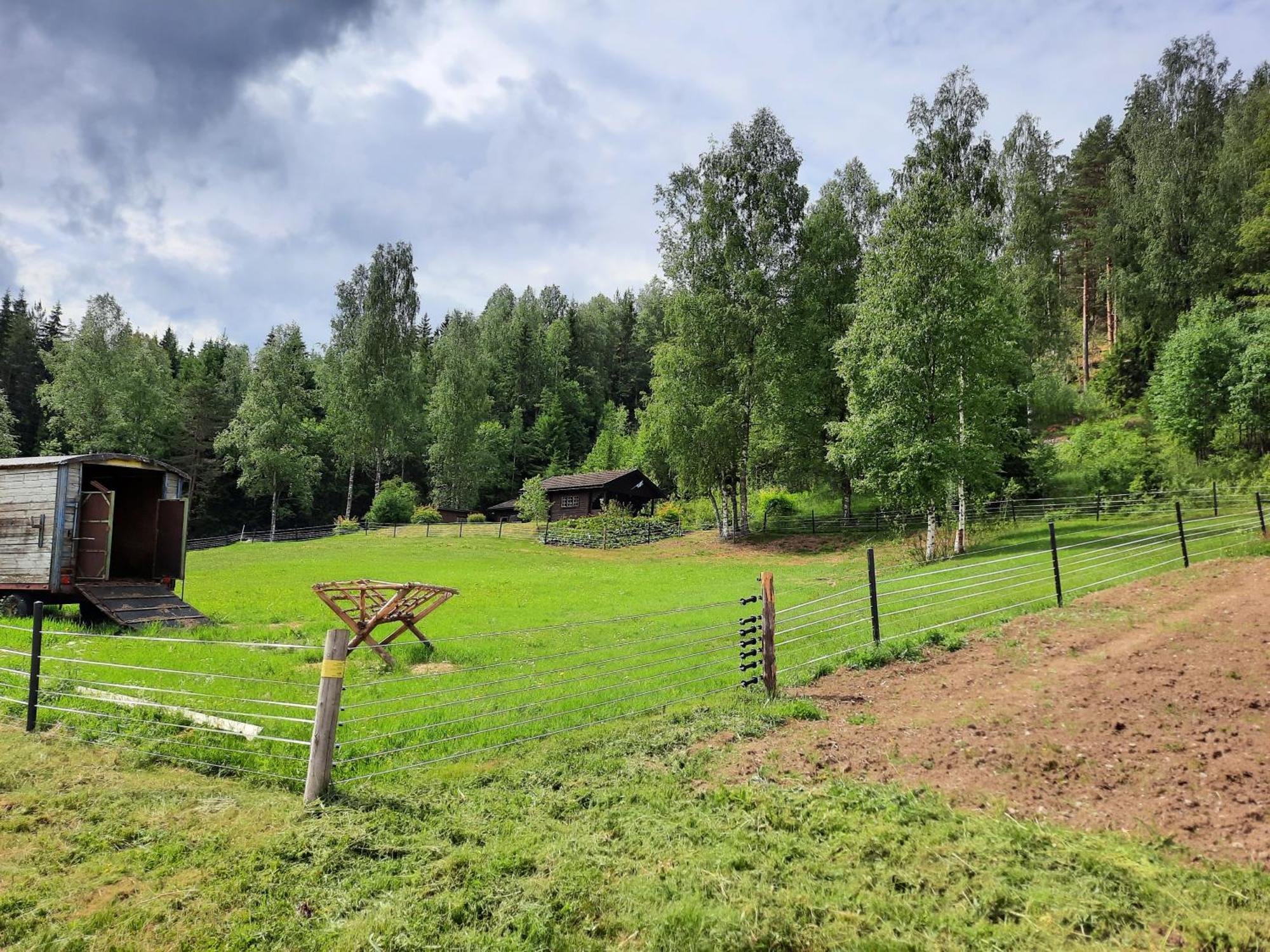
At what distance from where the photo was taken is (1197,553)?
16141 millimetres

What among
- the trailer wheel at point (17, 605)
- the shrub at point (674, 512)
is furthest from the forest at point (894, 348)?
the trailer wheel at point (17, 605)

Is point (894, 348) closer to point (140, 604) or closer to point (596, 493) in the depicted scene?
point (140, 604)

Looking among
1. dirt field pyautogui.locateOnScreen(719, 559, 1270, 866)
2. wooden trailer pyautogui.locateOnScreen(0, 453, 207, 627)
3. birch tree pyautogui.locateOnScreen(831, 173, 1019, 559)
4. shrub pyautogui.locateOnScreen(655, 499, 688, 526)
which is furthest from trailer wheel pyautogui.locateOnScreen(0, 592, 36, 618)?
shrub pyautogui.locateOnScreen(655, 499, 688, 526)

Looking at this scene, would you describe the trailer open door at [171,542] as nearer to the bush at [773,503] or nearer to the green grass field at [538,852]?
the green grass field at [538,852]

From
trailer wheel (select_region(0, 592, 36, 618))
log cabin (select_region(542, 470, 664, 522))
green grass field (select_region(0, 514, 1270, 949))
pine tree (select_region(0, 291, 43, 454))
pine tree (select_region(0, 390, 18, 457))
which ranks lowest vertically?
green grass field (select_region(0, 514, 1270, 949))

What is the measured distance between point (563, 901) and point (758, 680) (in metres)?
5.16

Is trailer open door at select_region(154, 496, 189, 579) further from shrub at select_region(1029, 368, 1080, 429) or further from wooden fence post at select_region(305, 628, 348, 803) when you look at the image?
shrub at select_region(1029, 368, 1080, 429)

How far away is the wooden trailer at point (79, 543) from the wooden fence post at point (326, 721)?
34.4 ft

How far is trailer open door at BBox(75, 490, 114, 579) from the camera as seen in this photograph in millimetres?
14459

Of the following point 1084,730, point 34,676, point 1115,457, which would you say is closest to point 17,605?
point 34,676

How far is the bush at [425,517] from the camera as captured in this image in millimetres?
49000

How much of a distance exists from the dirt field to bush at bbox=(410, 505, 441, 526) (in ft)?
145

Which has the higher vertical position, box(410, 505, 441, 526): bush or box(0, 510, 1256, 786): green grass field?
box(410, 505, 441, 526): bush

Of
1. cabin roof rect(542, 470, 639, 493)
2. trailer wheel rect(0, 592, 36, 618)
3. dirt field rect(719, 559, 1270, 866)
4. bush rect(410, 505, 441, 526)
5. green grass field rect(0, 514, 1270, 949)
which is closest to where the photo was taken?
green grass field rect(0, 514, 1270, 949)
